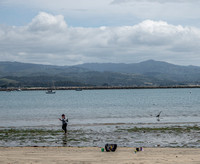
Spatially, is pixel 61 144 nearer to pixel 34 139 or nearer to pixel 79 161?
pixel 34 139

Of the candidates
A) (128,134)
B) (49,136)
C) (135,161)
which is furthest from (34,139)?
(135,161)

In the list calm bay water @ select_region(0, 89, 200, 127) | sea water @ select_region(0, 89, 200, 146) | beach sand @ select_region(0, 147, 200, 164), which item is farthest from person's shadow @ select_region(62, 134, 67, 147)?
calm bay water @ select_region(0, 89, 200, 127)

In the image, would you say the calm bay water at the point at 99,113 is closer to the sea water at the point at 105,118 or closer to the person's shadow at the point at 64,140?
the sea water at the point at 105,118

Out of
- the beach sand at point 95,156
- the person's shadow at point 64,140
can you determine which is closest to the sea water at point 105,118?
the person's shadow at point 64,140

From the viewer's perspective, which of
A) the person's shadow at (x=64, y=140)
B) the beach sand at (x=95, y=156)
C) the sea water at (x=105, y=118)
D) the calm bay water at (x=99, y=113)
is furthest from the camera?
the calm bay water at (x=99, y=113)

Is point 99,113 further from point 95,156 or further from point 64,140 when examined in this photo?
point 95,156

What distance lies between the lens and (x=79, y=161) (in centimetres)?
1702

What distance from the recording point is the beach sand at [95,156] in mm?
16953

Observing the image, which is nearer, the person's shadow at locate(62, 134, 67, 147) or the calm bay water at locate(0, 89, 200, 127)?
the person's shadow at locate(62, 134, 67, 147)

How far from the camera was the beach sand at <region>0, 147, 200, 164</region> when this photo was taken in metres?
17.0

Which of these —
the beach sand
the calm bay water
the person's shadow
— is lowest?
the calm bay water

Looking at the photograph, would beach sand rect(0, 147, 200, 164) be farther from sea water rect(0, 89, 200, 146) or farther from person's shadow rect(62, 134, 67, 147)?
sea water rect(0, 89, 200, 146)

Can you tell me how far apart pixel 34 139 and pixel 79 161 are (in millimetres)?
9800

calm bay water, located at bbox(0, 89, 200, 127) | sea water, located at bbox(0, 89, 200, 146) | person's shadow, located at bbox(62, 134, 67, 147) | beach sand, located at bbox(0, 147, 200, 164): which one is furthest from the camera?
calm bay water, located at bbox(0, 89, 200, 127)
